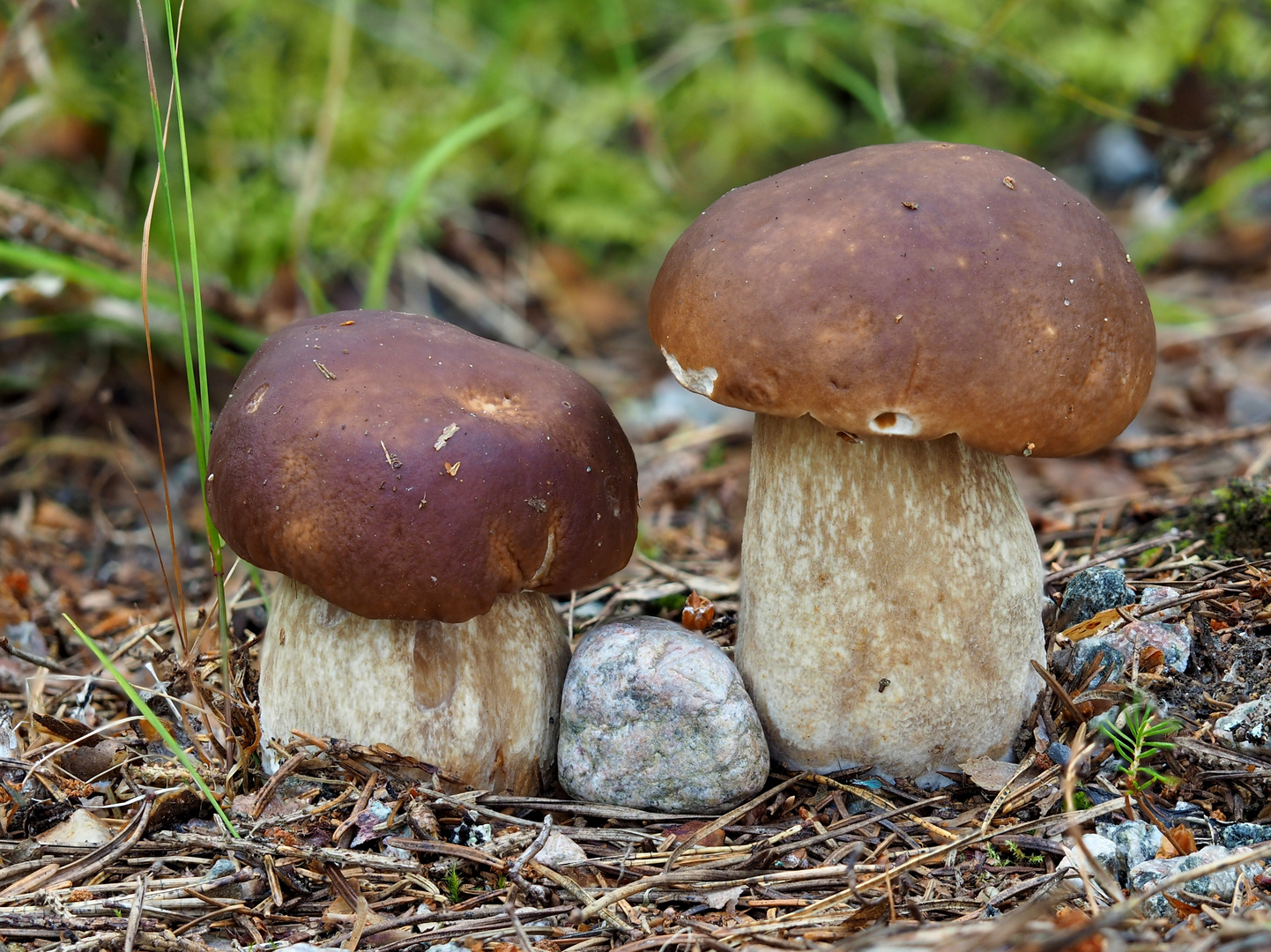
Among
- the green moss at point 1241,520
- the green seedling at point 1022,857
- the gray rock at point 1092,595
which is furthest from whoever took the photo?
the green moss at point 1241,520

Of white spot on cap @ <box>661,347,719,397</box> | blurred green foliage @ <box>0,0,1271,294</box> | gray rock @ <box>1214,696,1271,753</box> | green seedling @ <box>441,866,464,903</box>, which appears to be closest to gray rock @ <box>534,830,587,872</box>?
green seedling @ <box>441,866,464,903</box>

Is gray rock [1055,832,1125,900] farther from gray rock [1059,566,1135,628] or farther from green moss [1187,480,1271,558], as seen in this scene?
green moss [1187,480,1271,558]

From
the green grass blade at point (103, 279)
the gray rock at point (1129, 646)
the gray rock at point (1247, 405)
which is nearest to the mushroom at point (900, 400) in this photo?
the gray rock at point (1129, 646)

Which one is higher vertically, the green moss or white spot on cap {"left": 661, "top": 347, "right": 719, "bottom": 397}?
white spot on cap {"left": 661, "top": 347, "right": 719, "bottom": 397}

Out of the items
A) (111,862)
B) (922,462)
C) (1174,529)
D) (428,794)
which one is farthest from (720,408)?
(111,862)

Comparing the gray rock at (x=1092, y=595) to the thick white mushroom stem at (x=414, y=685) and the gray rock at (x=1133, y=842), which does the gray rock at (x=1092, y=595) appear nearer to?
the gray rock at (x=1133, y=842)

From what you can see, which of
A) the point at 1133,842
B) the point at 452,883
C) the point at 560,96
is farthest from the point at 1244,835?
the point at 560,96
